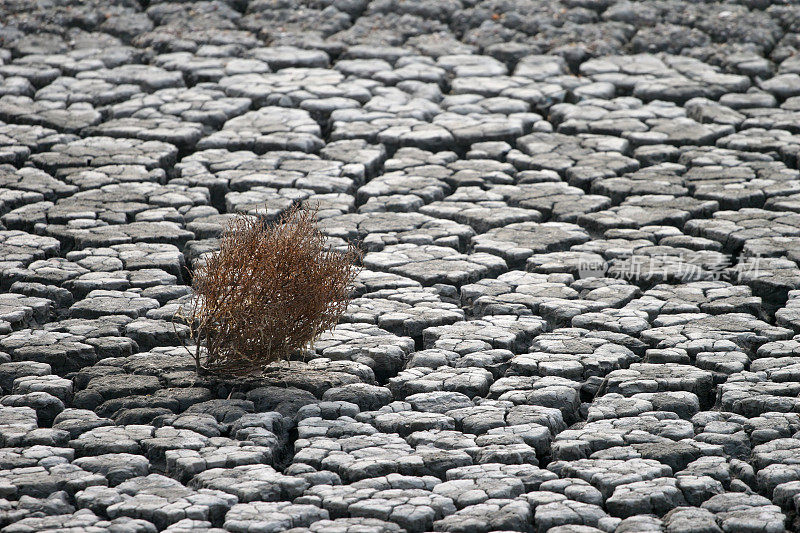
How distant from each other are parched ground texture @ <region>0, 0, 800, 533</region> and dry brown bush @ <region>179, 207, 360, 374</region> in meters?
0.19

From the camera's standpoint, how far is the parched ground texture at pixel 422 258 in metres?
4.58

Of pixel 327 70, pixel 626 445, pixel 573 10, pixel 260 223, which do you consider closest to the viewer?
pixel 626 445

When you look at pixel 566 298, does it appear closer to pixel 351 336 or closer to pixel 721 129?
pixel 351 336

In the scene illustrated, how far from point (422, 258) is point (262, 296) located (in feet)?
6.23

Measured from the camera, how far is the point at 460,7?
1148cm

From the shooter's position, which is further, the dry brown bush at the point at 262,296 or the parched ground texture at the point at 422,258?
the dry brown bush at the point at 262,296

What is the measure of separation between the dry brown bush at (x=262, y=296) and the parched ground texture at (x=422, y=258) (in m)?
0.19

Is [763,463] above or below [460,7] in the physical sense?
below

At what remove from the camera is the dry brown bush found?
529cm

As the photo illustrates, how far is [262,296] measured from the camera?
5281 millimetres

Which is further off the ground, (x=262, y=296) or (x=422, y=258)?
(x=262, y=296)

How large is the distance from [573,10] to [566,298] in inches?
225

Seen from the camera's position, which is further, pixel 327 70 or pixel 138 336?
pixel 327 70

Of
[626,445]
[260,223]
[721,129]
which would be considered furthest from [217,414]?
[721,129]
